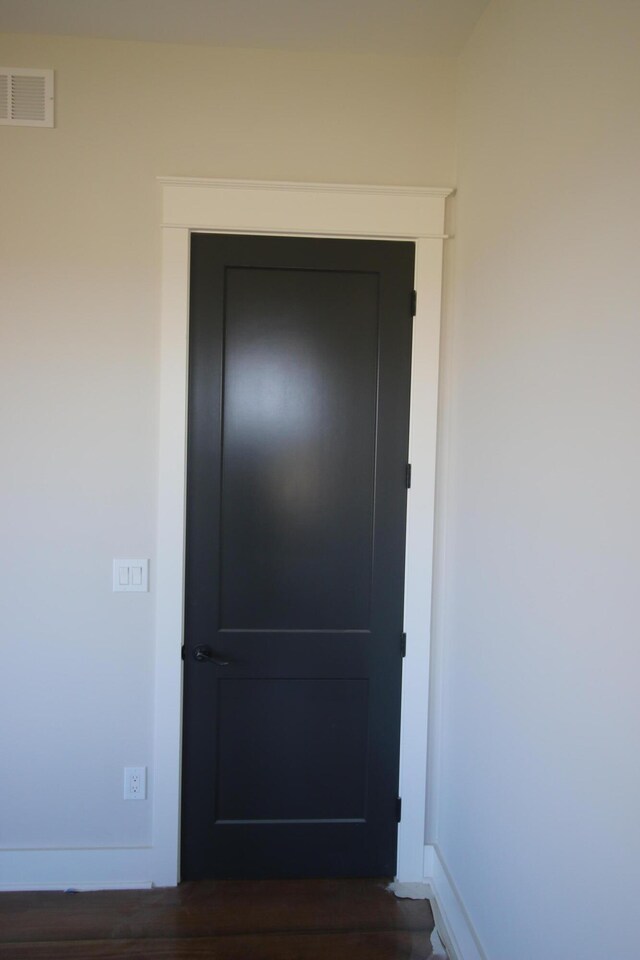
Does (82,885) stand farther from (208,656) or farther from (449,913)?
(449,913)

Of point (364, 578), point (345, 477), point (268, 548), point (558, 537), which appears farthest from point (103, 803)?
point (558, 537)

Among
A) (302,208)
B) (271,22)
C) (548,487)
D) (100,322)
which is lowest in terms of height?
(548,487)

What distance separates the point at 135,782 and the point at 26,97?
246cm

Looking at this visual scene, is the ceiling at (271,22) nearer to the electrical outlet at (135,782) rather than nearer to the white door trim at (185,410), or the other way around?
the white door trim at (185,410)

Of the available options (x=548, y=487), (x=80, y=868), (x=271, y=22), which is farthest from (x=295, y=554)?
(x=271, y=22)

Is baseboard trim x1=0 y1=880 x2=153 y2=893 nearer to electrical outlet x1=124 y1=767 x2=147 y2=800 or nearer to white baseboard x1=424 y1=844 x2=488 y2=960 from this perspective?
electrical outlet x1=124 y1=767 x2=147 y2=800

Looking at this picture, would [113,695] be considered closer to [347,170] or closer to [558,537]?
[558,537]

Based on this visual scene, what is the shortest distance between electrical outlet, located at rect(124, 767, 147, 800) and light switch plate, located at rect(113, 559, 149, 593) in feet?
2.16

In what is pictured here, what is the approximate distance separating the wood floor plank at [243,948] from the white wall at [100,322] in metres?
0.27

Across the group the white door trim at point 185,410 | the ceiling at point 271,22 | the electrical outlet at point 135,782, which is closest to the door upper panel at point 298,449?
the white door trim at point 185,410

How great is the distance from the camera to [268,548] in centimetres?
205

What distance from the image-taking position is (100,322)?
1989mm

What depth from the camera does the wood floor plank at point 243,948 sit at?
1.75 m

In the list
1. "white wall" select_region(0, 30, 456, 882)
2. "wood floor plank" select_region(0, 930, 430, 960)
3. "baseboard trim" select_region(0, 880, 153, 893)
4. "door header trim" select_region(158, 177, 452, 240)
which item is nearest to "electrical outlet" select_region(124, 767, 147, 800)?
"white wall" select_region(0, 30, 456, 882)
